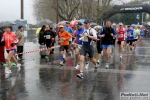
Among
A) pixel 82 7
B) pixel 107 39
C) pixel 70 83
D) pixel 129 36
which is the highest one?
pixel 82 7

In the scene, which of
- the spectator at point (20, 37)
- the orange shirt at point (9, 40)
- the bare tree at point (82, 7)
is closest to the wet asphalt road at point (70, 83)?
the orange shirt at point (9, 40)

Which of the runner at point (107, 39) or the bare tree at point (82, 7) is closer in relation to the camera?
the runner at point (107, 39)

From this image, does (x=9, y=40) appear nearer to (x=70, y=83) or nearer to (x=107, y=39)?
(x=70, y=83)

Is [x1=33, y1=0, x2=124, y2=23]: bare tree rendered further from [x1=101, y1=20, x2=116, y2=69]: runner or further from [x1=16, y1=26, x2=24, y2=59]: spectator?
[x1=101, y1=20, x2=116, y2=69]: runner

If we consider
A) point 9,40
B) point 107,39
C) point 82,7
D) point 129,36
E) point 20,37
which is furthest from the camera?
point 82,7

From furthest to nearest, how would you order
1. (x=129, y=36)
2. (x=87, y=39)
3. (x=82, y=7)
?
(x=82, y=7) < (x=129, y=36) < (x=87, y=39)

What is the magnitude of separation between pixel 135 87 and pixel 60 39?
4.91 meters

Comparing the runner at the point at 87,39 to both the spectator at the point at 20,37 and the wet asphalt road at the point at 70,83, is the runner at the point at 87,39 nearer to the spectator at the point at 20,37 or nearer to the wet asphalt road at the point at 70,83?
the wet asphalt road at the point at 70,83

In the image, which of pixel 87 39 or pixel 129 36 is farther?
pixel 129 36

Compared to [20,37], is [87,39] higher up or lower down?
higher up

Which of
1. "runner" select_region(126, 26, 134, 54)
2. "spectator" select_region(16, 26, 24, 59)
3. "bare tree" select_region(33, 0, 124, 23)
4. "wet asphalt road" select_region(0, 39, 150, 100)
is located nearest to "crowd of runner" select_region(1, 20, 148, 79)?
"wet asphalt road" select_region(0, 39, 150, 100)

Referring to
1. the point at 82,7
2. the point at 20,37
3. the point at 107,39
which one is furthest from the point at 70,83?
the point at 82,7

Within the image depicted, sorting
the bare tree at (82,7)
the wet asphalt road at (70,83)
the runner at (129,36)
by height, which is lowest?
the wet asphalt road at (70,83)

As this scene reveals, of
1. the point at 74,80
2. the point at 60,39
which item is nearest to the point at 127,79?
the point at 74,80
